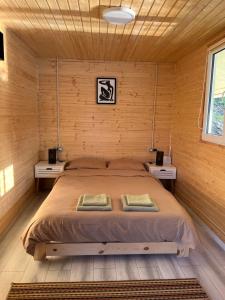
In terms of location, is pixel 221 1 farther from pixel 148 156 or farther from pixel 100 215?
pixel 148 156

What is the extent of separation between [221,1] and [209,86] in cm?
114

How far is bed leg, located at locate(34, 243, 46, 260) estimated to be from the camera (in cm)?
214

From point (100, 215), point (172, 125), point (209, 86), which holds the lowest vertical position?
point (100, 215)

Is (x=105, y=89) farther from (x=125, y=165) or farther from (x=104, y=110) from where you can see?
(x=125, y=165)

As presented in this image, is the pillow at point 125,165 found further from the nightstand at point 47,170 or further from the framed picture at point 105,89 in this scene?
the framed picture at point 105,89

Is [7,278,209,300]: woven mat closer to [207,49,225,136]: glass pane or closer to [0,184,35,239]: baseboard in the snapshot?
[0,184,35,239]: baseboard

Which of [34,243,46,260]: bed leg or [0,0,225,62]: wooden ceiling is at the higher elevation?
[0,0,225,62]: wooden ceiling

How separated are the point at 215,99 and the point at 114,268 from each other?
87.8 inches

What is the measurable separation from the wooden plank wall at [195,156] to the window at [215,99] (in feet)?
0.46

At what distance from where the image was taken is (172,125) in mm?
4320

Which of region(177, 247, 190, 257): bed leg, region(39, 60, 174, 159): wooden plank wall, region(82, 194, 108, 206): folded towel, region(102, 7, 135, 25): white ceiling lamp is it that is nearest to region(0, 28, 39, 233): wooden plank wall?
region(39, 60, 174, 159): wooden plank wall

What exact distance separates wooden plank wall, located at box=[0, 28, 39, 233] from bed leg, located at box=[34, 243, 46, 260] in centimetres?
74

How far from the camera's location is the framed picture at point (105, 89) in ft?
13.6

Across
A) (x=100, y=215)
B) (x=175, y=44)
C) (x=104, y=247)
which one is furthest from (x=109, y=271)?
(x=175, y=44)
